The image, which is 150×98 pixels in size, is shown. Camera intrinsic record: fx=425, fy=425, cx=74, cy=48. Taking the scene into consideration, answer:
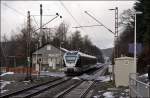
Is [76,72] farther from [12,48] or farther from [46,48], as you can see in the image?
[12,48]

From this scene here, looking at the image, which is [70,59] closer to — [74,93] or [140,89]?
[74,93]

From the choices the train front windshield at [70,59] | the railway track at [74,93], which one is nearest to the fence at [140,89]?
the railway track at [74,93]

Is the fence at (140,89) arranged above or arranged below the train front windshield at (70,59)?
below

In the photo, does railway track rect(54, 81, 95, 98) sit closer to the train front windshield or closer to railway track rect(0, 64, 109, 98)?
railway track rect(0, 64, 109, 98)

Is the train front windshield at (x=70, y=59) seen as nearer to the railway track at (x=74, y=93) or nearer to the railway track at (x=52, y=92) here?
the railway track at (x=52, y=92)

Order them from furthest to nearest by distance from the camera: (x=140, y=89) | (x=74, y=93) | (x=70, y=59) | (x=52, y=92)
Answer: (x=70, y=59)
(x=52, y=92)
(x=74, y=93)
(x=140, y=89)

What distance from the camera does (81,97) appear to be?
990 inches

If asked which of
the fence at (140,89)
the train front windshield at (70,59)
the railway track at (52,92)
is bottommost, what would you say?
the railway track at (52,92)

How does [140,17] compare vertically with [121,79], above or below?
above

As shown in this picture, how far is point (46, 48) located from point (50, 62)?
493 centimetres

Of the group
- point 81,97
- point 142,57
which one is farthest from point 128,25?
point 81,97

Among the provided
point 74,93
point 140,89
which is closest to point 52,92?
point 74,93

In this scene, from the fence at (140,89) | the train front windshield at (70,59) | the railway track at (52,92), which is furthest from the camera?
the train front windshield at (70,59)

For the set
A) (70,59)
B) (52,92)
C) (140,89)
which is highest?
(70,59)
